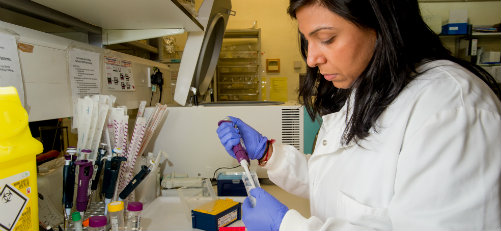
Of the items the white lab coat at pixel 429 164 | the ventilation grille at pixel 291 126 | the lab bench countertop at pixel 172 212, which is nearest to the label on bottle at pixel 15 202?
the lab bench countertop at pixel 172 212

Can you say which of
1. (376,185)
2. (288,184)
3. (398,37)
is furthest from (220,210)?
(398,37)

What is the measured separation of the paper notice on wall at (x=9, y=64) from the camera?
0.78m

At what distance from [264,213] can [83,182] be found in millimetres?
511

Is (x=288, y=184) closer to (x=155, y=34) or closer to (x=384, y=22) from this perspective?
(x=384, y=22)

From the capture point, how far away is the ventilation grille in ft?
4.91

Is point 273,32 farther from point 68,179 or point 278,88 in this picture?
point 68,179

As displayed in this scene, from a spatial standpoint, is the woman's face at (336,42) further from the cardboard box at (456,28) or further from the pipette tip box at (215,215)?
the cardboard box at (456,28)

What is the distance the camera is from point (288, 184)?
3.73 ft

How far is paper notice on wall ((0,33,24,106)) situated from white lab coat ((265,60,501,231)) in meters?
0.81

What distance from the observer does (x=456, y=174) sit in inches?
22.0

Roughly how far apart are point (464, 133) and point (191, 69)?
136 cm

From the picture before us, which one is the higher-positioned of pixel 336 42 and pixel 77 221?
pixel 336 42

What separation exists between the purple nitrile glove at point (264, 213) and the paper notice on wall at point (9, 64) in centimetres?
72

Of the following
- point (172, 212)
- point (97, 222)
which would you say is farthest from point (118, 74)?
point (97, 222)
